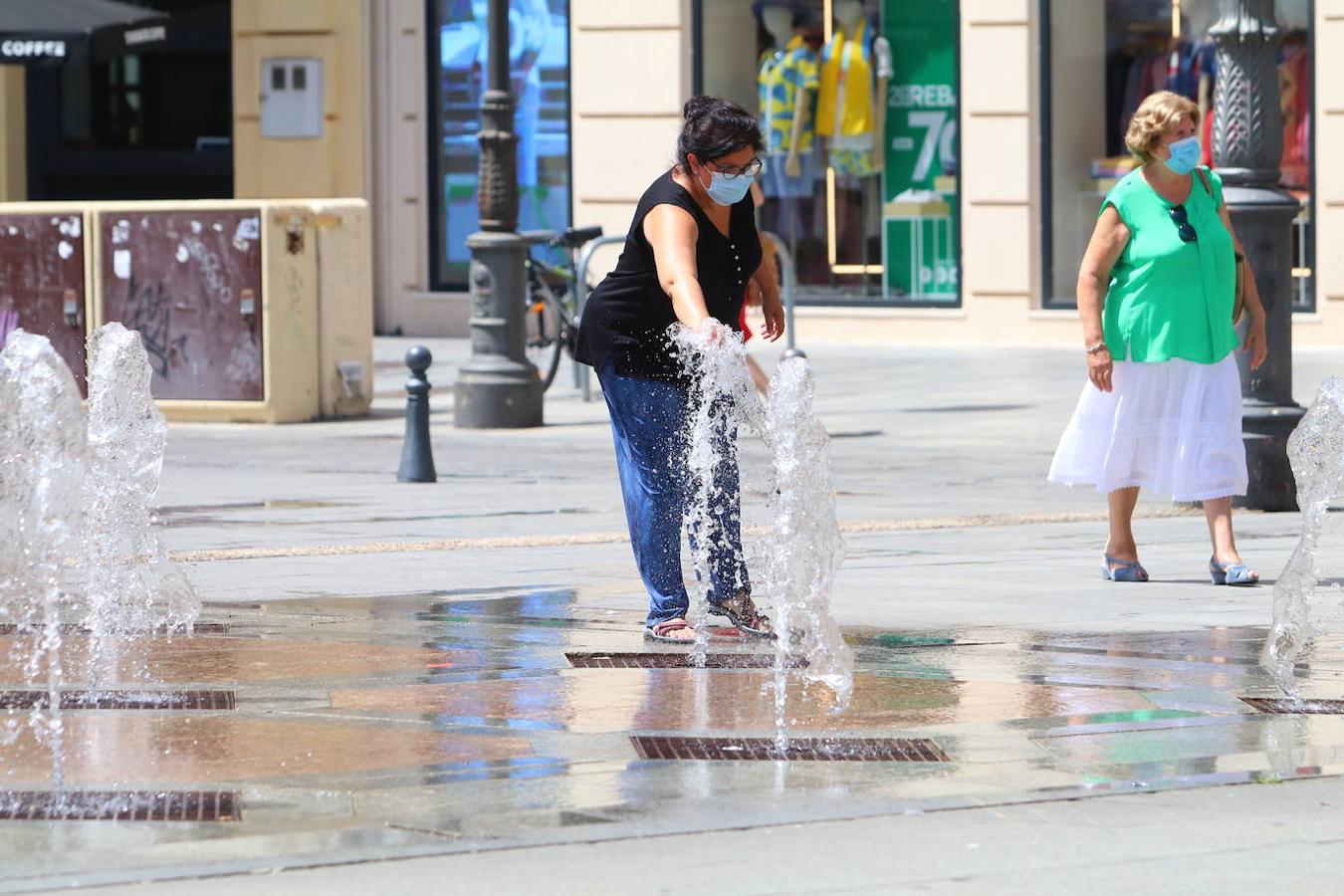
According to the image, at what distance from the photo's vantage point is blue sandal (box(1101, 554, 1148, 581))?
934 centimetres

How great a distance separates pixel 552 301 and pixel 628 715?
467 inches

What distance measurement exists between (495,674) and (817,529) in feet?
3.28

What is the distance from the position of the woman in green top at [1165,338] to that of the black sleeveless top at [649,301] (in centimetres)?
174

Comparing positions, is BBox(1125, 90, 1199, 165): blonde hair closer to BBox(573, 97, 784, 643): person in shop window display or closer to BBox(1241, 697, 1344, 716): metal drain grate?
BBox(573, 97, 784, 643): person in shop window display

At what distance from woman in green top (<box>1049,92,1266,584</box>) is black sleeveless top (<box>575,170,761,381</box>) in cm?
174

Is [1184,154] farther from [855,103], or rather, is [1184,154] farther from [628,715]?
[855,103]

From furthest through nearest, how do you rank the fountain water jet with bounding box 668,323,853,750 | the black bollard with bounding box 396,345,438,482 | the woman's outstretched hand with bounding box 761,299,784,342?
1. the black bollard with bounding box 396,345,438,482
2. the woman's outstretched hand with bounding box 761,299,784,342
3. the fountain water jet with bounding box 668,323,853,750

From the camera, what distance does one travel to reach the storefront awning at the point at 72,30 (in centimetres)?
2061

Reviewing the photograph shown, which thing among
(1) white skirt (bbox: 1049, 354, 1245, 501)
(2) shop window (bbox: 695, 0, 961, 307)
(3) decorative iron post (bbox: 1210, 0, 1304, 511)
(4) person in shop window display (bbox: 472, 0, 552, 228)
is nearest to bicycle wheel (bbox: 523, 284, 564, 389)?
(2) shop window (bbox: 695, 0, 961, 307)

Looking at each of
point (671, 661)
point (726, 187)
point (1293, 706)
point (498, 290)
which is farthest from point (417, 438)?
point (1293, 706)

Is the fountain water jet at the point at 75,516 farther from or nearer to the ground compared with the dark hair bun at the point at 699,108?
nearer to the ground

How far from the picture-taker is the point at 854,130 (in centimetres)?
2197

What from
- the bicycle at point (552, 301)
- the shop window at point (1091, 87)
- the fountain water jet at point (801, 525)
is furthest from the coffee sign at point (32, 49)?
the fountain water jet at point (801, 525)

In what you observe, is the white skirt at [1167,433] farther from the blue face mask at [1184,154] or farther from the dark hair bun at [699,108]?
the dark hair bun at [699,108]
